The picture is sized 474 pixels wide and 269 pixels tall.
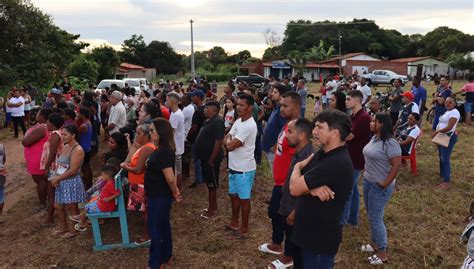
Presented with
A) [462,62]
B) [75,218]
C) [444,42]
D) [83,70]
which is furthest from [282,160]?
[444,42]

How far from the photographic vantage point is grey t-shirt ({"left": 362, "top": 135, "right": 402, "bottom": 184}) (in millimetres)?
3980

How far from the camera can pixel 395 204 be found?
238 inches

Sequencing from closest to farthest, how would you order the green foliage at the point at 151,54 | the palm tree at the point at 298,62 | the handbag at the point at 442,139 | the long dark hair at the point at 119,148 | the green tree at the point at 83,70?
the long dark hair at the point at 119,148 → the handbag at the point at 442,139 → the green tree at the point at 83,70 → the palm tree at the point at 298,62 → the green foliage at the point at 151,54

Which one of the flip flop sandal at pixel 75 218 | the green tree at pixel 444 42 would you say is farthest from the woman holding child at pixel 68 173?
the green tree at pixel 444 42

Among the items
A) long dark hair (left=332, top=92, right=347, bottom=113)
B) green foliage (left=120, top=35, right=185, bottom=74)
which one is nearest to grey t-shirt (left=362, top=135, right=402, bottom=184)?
long dark hair (left=332, top=92, right=347, bottom=113)

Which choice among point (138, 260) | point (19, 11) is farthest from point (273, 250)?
point (19, 11)

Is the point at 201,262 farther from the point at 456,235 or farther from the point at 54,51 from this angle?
the point at 54,51

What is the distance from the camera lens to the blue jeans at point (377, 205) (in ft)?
13.3

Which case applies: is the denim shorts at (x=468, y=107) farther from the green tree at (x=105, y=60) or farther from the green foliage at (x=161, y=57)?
the green foliage at (x=161, y=57)

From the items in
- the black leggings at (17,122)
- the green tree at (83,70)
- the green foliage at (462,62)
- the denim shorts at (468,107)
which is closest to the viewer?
the black leggings at (17,122)

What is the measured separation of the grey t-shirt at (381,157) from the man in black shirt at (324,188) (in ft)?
4.96

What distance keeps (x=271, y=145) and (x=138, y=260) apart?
6.71 ft

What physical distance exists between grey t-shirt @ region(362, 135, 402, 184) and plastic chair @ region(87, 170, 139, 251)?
9.28ft

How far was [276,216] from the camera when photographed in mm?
4227
